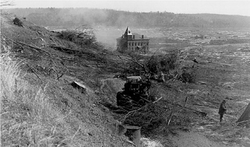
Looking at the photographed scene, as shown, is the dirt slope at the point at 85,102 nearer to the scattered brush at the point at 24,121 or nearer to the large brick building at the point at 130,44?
the scattered brush at the point at 24,121

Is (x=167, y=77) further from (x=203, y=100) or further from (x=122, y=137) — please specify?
(x=122, y=137)

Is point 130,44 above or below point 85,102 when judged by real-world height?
below

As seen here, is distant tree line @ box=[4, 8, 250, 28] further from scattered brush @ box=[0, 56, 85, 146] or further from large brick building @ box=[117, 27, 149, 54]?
scattered brush @ box=[0, 56, 85, 146]

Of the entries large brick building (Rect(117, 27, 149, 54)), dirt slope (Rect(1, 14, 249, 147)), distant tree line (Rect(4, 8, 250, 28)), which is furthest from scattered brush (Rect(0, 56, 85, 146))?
distant tree line (Rect(4, 8, 250, 28))

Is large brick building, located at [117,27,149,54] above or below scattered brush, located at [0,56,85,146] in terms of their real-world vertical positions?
below

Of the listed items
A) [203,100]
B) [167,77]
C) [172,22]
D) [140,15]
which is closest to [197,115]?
[203,100]

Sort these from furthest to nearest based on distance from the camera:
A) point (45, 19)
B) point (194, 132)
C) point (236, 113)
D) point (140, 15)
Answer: point (140, 15), point (45, 19), point (236, 113), point (194, 132)

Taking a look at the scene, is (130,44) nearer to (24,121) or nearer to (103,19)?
(24,121)

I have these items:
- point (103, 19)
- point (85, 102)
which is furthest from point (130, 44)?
point (103, 19)

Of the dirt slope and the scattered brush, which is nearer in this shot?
the scattered brush

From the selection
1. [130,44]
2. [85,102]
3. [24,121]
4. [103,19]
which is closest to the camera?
[24,121]

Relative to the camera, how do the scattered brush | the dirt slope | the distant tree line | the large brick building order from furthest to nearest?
1. the distant tree line
2. the large brick building
3. the dirt slope
4. the scattered brush
